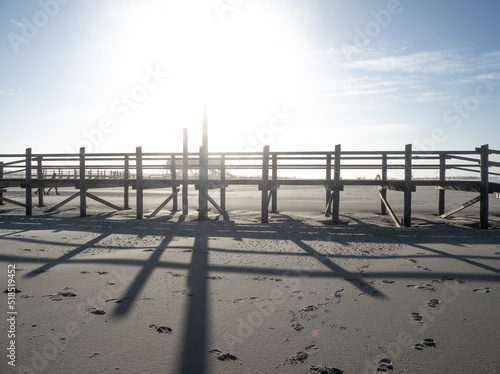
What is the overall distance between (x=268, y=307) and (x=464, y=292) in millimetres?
2303

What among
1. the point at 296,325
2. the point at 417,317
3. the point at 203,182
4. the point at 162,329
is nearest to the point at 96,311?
the point at 162,329

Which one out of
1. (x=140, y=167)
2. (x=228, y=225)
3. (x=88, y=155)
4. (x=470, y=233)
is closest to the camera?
(x=470, y=233)

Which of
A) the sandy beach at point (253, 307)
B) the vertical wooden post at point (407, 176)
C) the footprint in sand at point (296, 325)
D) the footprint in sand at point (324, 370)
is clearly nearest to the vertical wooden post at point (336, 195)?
the vertical wooden post at point (407, 176)

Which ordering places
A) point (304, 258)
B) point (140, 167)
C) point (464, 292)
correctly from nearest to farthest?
point (464, 292), point (304, 258), point (140, 167)

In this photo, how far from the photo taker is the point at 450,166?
11.4m

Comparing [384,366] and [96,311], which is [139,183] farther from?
[384,366]

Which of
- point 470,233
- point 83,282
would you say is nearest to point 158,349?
point 83,282

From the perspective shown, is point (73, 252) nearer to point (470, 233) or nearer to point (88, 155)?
point (88, 155)

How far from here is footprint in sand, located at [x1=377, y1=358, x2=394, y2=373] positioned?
2.48 meters

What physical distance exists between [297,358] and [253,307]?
103cm

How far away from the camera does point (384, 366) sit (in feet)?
8.29

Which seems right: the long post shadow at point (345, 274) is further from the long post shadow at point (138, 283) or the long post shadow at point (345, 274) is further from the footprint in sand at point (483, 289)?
the long post shadow at point (138, 283)

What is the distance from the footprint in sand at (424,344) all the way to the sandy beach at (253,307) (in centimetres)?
1

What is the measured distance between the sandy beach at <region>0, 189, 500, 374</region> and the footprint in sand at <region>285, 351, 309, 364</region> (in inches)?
0.6
